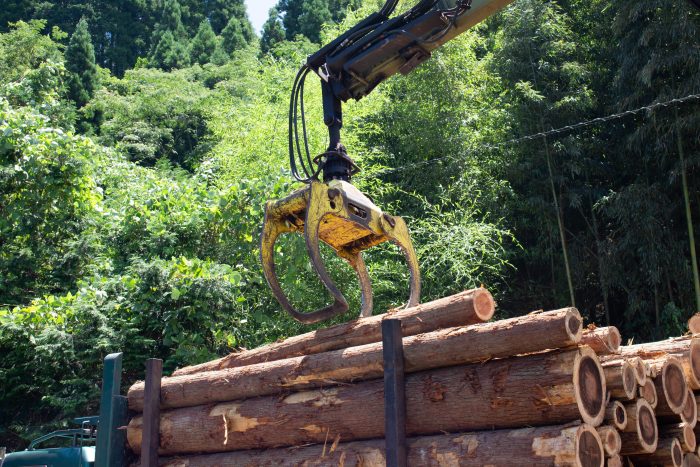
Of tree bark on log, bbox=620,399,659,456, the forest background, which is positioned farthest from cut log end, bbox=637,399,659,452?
the forest background

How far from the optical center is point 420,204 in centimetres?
1498

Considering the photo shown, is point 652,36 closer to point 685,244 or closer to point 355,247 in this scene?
point 685,244

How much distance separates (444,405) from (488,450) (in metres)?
0.28

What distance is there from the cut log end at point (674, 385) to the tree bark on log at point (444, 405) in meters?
0.73

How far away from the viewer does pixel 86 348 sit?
10.4 meters

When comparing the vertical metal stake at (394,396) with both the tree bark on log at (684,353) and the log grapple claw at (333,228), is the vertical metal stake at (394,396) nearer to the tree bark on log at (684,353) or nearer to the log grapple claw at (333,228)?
the log grapple claw at (333,228)

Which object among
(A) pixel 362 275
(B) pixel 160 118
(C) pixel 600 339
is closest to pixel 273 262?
(A) pixel 362 275

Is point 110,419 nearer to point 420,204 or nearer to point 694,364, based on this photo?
point 694,364

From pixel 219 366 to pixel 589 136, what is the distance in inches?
460

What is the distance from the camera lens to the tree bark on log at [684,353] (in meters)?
3.98

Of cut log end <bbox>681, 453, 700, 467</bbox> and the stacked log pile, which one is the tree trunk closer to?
the stacked log pile

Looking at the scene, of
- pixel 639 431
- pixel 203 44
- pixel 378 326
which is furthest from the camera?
pixel 203 44

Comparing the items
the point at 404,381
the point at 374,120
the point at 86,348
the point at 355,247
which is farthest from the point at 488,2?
the point at 374,120

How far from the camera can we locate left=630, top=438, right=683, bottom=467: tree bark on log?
3.46m
